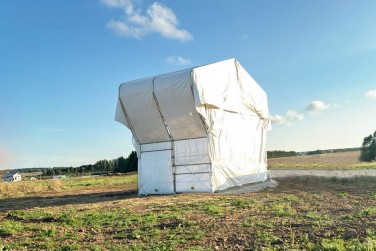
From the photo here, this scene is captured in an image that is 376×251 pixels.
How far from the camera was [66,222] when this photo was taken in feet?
28.3

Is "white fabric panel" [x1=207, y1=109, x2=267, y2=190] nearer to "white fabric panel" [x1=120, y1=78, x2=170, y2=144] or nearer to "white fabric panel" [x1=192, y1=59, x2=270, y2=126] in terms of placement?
"white fabric panel" [x1=192, y1=59, x2=270, y2=126]

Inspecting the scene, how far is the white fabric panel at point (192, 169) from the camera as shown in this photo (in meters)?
14.8

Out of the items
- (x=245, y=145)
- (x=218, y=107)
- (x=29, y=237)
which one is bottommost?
(x=29, y=237)

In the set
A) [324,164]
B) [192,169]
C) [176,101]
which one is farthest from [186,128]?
[324,164]

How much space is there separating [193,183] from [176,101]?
3430 mm

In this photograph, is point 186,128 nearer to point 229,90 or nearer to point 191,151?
point 191,151

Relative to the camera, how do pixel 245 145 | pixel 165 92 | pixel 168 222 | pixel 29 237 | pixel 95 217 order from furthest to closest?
pixel 245 145, pixel 165 92, pixel 95 217, pixel 168 222, pixel 29 237

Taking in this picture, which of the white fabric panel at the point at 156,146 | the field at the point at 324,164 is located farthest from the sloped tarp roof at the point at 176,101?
the field at the point at 324,164

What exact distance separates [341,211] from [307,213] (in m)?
0.93

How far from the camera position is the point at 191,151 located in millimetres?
15172

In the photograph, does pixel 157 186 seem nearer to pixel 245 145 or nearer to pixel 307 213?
pixel 245 145

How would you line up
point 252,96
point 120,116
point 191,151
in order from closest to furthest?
point 191,151, point 120,116, point 252,96

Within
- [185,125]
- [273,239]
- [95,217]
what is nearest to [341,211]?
[273,239]

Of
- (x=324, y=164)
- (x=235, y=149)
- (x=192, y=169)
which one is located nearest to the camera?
(x=192, y=169)
